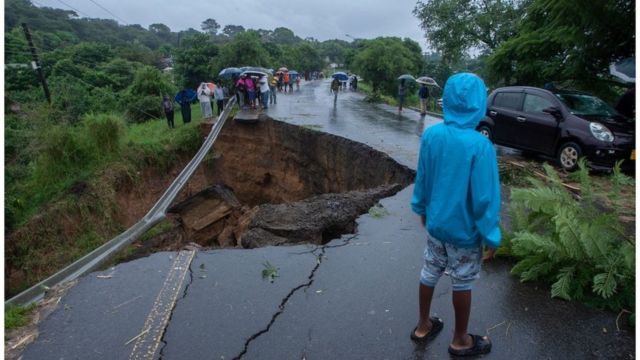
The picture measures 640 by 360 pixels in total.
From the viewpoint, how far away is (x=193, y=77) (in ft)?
106

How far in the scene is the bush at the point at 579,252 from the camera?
3.56 meters

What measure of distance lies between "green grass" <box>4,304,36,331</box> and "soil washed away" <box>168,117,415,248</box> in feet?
8.48

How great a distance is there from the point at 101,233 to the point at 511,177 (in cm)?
1071

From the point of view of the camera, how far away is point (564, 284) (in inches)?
146

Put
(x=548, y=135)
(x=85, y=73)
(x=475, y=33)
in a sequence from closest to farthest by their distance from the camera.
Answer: (x=548, y=135)
(x=475, y=33)
(x=85, y=73)

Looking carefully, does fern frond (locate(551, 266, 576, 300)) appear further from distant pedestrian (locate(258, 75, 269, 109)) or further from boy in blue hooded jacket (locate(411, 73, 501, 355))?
distant pedestrian (locate(258, 75, 269, 109))

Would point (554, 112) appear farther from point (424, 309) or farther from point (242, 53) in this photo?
point (242, 53)

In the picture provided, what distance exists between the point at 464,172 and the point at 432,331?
4.54 ft

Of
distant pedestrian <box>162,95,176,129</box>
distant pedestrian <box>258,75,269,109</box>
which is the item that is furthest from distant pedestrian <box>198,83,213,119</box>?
distant pedestrian <box>258,75,269,109</box>

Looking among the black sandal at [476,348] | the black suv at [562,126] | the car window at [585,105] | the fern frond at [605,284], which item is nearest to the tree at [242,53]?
the black suv at [562,126]

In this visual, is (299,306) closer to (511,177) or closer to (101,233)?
(511,177)

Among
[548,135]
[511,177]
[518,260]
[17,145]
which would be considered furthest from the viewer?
[17,145]

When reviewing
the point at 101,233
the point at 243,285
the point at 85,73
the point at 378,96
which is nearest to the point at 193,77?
the point at 85,73

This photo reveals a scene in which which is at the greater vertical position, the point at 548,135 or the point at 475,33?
the point at 475,33
